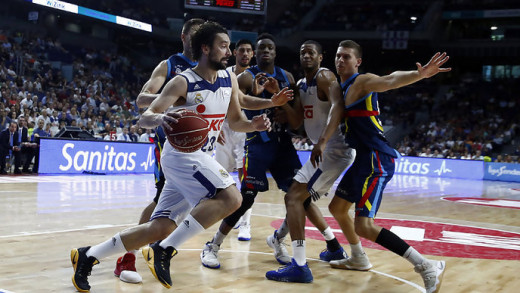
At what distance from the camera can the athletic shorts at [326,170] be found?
5.04 m

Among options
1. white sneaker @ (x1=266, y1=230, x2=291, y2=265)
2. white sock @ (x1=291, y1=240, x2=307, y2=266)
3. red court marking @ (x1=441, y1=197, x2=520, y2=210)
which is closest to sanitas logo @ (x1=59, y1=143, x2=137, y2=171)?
red court marking @ (x1=441, y1=197, x2=520, y2=210)

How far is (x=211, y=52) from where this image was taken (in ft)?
13.7

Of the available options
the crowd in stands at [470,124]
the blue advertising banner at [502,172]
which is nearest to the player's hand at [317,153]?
the blue advertising banner at [502,172]

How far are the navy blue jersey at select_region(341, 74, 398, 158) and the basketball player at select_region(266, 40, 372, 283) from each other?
0.14 metres

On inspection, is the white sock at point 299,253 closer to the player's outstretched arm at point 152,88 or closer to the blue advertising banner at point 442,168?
the player's outstretched arm at point 152,88

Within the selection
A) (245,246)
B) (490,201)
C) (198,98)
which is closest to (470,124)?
(490,201)

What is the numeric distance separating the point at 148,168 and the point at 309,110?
475 inches

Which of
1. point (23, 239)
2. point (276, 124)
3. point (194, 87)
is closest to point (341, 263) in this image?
point (276, 124)

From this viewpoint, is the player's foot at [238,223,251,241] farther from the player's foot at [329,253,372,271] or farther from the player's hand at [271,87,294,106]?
the player's hand at [271,87,294,106]

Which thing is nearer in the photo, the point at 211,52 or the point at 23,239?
the point at 211,52

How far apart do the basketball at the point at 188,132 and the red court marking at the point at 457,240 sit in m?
3.15

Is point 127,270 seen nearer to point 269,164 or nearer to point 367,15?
point 269,164

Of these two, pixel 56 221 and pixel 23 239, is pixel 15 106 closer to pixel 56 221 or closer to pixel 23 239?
pixel 56 221

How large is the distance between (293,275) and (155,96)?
1856 millimetres
